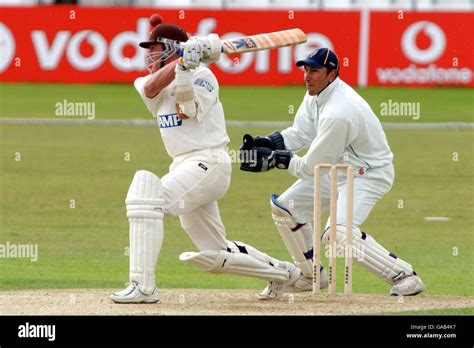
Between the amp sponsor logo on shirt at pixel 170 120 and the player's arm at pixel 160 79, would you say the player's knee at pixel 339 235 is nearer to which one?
the amp sponsor logo on shirt at pixel 170 120

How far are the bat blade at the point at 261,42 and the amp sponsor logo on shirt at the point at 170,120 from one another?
626 mm

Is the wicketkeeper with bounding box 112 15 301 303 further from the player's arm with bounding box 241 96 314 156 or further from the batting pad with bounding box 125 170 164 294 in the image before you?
the player's arm with bounding box 241 96 314 156

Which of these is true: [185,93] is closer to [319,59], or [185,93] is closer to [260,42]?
[260,42]

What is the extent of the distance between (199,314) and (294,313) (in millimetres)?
711

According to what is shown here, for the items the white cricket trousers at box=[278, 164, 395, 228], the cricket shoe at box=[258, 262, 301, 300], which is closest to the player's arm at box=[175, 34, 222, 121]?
the white cricket trousers at box=[278, 164, 395, 228]

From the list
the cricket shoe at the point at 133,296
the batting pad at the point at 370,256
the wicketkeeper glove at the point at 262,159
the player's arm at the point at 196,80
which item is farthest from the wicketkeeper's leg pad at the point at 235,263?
the player's arm at the point at 196,80

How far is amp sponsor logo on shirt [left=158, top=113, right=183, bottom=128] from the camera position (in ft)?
31.7

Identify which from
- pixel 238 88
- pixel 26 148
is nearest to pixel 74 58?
pixel 238 88

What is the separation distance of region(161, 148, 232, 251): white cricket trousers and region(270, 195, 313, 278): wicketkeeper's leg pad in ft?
2.29

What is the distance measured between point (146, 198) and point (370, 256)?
6.29 ft

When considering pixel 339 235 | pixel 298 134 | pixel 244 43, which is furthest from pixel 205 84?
pixel 339 235

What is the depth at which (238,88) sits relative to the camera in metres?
34.6

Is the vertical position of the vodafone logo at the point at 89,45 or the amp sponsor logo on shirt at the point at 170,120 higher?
the vodafone logo at the point at 89,45

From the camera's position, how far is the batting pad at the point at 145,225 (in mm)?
9359
